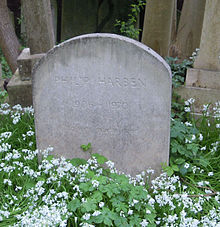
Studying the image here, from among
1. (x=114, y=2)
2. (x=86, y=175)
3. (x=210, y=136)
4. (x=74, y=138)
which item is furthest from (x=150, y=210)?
(x=114, y=2)

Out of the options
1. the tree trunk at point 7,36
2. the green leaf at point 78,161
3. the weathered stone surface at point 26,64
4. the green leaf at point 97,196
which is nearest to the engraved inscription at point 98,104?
the green leaf at point 78,161

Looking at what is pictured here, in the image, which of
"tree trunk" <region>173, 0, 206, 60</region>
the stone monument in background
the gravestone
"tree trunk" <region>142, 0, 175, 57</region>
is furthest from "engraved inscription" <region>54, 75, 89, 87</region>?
"tree trunk" <region>173, 0, 206, 60</region>

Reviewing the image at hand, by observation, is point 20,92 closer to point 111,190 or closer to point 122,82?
point 122,82

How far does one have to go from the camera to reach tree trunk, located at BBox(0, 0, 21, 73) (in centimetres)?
560

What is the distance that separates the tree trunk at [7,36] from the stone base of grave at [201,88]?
3659mm

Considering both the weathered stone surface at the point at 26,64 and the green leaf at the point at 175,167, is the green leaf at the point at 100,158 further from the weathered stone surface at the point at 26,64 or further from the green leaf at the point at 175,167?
the weathered stone surface at the point at 26,64

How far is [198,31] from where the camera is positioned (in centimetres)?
513

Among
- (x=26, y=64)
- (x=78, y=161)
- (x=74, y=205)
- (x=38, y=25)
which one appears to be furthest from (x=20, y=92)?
(x=74, y=205)

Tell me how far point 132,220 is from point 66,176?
2.84ft

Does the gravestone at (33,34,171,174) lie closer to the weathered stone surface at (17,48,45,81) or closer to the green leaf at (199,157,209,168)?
the green leaf at (199,157,209,168)

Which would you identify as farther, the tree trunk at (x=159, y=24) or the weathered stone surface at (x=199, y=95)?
the tree trunk at (x=159, y=24)

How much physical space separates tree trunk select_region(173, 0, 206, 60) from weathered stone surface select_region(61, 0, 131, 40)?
4885 mm

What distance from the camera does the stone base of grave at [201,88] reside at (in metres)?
4.01

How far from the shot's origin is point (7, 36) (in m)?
5.87
